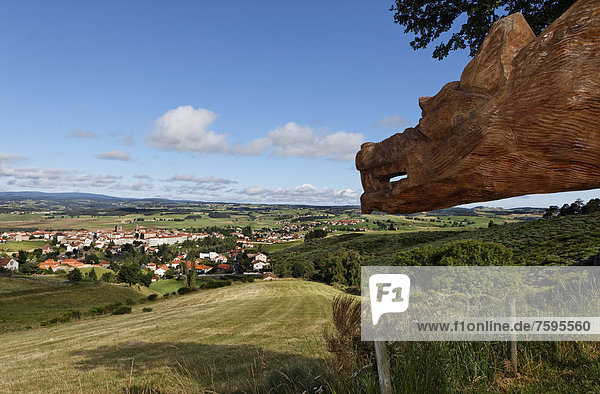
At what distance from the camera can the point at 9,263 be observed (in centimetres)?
8238

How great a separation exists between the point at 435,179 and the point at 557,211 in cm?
5129

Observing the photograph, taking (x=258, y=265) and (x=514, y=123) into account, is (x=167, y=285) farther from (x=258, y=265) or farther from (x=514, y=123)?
(x=514, y=123)

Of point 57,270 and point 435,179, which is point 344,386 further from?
point 57,270

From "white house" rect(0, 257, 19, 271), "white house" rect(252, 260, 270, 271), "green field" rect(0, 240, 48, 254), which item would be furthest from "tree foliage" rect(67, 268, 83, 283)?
"green field" rect(0, 240, 48, 254)

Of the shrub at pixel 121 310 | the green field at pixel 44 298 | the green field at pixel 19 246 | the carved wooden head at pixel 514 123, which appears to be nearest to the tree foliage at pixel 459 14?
the carved wooden head at pixel 514 123

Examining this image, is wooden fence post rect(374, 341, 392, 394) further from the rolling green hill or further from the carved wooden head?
the rolling green hill

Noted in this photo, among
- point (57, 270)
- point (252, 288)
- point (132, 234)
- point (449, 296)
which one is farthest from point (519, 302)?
point (132, 234)

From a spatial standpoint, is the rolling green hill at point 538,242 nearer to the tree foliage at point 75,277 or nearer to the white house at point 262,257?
the white house at point 262,257

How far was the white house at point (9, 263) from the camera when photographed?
79.0m

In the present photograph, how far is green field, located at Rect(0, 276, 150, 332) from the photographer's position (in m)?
40.4

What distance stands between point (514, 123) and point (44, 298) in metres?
67.4

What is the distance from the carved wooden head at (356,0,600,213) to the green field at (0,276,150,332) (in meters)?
45.7

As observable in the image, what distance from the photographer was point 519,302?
784 centimetres

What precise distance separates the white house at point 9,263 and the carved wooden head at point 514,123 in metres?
106
